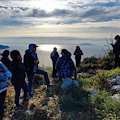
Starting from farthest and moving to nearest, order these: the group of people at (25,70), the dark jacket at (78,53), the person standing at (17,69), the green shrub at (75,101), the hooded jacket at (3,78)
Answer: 1. the dark jacket at (78,53)
2. the person standing at (17,69)
3. the green shrub at (75,101)
4. the group of people at (25,70)
5. the hooded jacket at (3,78)

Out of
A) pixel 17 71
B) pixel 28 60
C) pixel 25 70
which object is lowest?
pixel 25 70

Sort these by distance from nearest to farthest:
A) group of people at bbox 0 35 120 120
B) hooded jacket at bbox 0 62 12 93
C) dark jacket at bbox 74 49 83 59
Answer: hooded jacket at bbox 0 62 12 93 → group of people at bbox 0 35 120 120 → dark jacket at bbox 74 49 83 59

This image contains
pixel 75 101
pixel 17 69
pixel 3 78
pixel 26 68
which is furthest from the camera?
pixel 26 68

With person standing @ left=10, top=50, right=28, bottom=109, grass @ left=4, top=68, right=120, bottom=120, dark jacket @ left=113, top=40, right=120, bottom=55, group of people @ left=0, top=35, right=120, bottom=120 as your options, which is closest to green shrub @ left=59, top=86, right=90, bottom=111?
grass @ left=4, top=68, right=120, bottom=120

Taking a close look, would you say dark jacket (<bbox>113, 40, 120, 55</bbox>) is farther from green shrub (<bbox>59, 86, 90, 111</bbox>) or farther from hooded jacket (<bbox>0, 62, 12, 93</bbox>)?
hooded jacket (<bbox>0, 62, 12, 93</bbox>)

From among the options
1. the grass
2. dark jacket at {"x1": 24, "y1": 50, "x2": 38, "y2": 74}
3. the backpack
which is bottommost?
the grass

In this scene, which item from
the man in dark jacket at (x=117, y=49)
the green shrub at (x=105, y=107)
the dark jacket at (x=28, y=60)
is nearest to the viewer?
the green shrub at (x=105, y=107)

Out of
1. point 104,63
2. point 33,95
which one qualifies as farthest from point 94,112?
point 104,63

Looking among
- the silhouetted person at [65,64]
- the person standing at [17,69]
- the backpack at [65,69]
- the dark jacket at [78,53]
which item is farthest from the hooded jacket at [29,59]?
the dark jacket at [78,53]

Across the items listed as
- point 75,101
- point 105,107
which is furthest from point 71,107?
point 105,107

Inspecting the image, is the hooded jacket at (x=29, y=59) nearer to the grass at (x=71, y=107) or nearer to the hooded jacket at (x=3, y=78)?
the grass at (x=71, y=107)

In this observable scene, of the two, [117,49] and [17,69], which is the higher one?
[117,49]

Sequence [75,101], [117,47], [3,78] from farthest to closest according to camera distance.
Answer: [117,47] → [75,101] → [3,78]

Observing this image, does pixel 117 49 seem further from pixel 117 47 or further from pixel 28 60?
pixel 28 60
